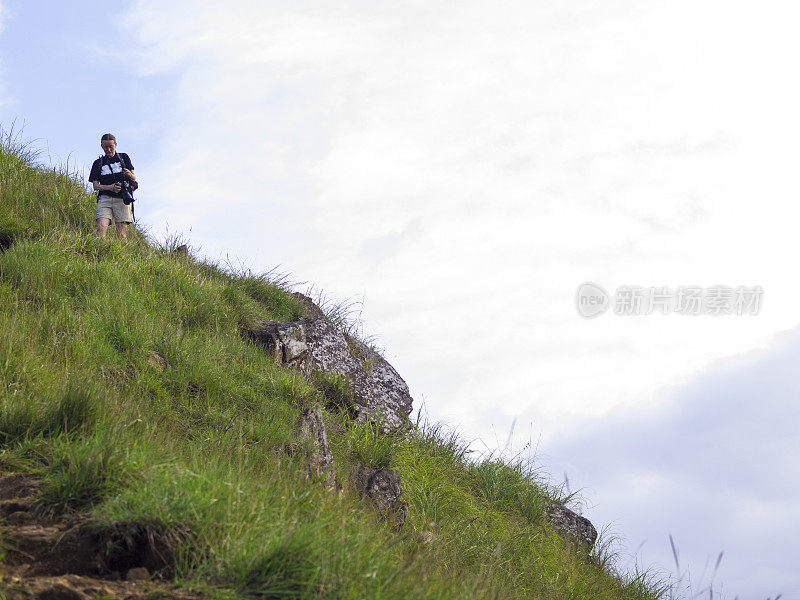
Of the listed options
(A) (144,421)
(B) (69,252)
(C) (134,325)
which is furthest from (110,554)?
(B) (69,252)

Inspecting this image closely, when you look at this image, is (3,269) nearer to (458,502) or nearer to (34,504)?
(34,504)

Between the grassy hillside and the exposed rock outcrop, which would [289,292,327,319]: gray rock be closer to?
the grassy hillside

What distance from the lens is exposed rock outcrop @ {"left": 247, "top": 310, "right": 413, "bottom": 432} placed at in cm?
941

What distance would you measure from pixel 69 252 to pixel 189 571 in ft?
23.7

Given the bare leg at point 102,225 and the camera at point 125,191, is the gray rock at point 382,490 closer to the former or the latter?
the bare leg at point 102,225

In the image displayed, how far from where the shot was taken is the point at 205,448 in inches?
227

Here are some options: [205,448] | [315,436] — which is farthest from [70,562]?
[315,436]

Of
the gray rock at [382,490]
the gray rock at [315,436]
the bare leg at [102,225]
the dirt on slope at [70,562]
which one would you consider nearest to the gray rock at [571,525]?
the gray rock at [382,490]

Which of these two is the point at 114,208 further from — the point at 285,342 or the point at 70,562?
the point at 70,562

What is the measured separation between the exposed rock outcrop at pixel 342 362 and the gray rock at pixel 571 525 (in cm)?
263

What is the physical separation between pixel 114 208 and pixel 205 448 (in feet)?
21.5

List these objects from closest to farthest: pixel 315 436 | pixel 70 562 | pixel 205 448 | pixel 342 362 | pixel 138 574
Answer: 1. pixel 138 574
2. pixel 70 562
3. pixel 205 448
4. pixel 315 436
5. pixel 342 362

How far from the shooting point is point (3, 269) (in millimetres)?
7980

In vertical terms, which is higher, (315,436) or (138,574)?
(315,436)
